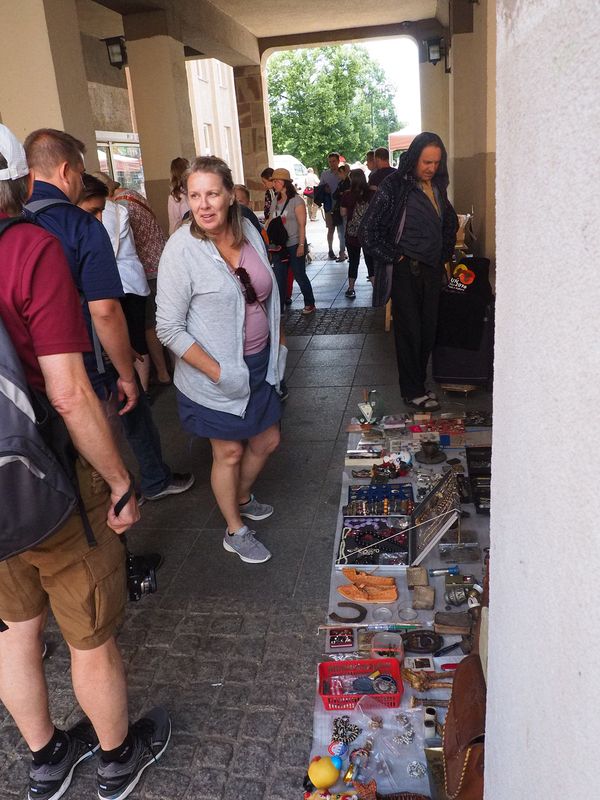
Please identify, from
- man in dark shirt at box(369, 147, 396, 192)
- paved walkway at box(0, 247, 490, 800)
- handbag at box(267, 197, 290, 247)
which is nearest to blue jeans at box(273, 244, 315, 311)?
handbag at box(267, 197, 290, 247)

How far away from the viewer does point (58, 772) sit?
2.49 m

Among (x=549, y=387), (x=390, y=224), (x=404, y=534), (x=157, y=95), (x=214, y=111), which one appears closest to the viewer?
(x=549, y=387)

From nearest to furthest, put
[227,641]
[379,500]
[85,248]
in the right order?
[85,248] < [227,641] < [379,500]

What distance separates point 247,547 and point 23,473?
6.76 ft

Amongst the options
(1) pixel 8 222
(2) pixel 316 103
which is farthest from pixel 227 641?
(2) pixel 316 103

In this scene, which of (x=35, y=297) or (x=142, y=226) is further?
(x=142, y=226)

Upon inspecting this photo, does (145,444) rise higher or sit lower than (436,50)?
lower

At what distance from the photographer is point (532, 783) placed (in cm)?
131

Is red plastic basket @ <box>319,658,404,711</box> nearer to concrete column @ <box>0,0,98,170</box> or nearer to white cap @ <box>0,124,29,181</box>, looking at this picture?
white cap @ <box>0,124,29,181</box>

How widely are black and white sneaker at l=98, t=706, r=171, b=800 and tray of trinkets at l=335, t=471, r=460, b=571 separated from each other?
48.4 inches

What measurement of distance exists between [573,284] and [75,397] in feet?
4.69

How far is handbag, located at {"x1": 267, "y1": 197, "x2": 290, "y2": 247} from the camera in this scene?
8.71 meters

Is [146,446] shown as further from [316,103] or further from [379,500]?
[316,103]

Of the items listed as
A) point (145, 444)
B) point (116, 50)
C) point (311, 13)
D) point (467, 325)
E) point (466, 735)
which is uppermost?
point (311, 13)
